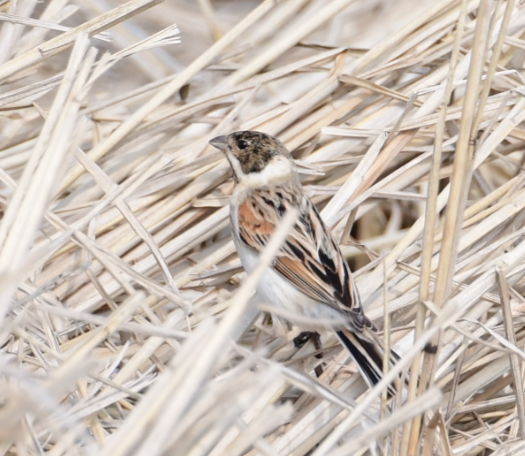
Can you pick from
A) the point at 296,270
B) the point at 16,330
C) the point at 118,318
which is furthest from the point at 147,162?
the point at 118,318

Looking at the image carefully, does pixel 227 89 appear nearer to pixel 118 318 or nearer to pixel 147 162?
pixel 147 162

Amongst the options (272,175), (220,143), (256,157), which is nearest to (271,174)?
(272,175)

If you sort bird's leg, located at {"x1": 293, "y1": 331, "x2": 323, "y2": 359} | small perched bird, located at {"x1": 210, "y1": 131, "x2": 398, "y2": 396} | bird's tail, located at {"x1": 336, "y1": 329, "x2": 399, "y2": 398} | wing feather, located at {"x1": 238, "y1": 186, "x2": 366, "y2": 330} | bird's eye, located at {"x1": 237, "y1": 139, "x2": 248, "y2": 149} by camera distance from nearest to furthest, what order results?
bird's tail, located at {"x1": 336, "y1": 329, "x2": 399, "y2": 398}, small perched bird, located at {"x1": 210, "y1": 131, "x2": 398, "y2": 396}, wing feather, located at {"x1": 238, "y1": 186, "x2": 366, "y2": 330}, bird's leg, located at {"x1": 293, "y1": 331, "x2": 323, "y2": 359}, bird's eye, located at {"x1": 237, "y1": 139, "x2": 248, "y2": 149}

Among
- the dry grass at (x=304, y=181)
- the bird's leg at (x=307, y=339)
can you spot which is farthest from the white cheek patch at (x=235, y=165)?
the bird's leg at (x=307, y=339)

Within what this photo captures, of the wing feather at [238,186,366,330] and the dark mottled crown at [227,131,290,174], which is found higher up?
the dark mottled crown at [227,131,290,174]

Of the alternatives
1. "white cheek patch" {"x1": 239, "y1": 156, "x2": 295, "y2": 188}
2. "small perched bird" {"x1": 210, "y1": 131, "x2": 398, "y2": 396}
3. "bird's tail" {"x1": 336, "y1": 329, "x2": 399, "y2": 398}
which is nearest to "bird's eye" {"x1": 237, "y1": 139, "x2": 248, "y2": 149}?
"small perched bird" {"x1": 210, "y1": 131, "x2": 398, "y2": 396}

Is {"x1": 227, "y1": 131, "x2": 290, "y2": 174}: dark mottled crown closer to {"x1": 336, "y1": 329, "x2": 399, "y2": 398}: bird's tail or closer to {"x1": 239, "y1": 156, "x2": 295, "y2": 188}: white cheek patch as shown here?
{"x1": 239, "y1": 156, "x2": 295, "y2": 188}: white cheek patch

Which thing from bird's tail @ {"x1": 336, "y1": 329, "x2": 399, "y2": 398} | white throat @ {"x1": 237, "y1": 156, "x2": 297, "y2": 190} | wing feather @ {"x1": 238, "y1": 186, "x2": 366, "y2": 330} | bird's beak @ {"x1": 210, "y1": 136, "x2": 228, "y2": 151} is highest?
bird's beak @ {"x1": 210, "y1": 136, "x2": 228, "y2": 151}
